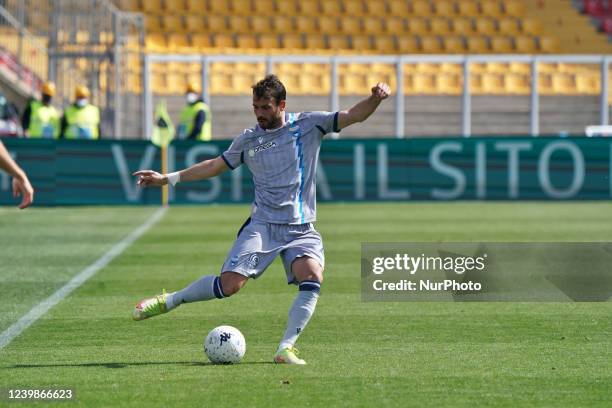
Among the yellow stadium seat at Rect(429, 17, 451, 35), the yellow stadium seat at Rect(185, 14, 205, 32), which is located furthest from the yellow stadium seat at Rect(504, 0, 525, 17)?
the yellow stadium seat at Rect(185, 14, 205, 32)

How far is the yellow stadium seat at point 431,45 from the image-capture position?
33188mm

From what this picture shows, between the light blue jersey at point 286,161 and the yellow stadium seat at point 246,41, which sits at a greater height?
the yellow stadium seat at point 246,41

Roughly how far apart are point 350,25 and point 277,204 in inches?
1020

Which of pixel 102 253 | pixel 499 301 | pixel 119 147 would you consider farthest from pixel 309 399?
pixel 119 147

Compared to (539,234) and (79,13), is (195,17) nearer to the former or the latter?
(79,13)

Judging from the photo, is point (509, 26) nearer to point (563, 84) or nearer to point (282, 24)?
point (282, 24)

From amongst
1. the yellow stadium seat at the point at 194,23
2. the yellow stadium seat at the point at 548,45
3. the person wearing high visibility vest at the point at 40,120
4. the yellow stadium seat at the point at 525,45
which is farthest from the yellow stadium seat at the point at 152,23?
the yellow stadium seat at the point at 548,45

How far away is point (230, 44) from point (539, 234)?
16.8 metres

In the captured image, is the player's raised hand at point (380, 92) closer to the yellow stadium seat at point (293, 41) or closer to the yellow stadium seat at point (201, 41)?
the yellow stadium seat at point (201, 41)

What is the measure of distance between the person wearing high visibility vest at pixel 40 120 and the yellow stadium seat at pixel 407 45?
1135 centimetres

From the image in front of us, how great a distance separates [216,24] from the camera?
33.2 meters

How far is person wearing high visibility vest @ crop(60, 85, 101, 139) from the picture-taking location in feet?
78.3

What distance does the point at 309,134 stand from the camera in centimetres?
824

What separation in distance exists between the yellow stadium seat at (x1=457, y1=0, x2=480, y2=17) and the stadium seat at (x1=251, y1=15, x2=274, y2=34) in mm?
5106
